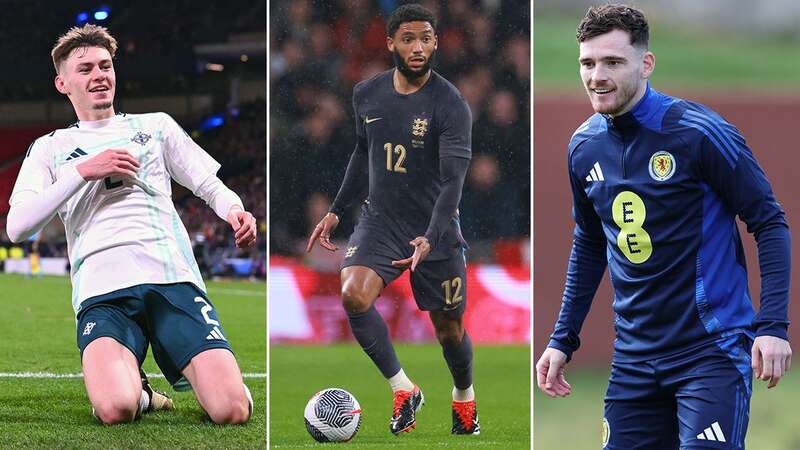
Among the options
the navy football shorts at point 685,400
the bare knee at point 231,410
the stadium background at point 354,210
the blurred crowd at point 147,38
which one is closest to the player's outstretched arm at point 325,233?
the stadium background at point 354,210

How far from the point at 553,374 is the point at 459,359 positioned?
3.66 ft

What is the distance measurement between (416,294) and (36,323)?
480 cm

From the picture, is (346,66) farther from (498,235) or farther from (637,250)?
(637,250)

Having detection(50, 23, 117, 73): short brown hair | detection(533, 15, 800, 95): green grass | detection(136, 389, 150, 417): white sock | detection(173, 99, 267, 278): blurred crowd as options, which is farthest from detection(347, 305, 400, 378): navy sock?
detection(533, 15, 800, 95): green grass

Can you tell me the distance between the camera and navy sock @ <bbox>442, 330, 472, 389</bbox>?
4285mm

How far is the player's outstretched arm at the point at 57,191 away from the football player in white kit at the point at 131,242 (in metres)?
0.06

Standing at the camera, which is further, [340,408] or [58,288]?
[58,288]

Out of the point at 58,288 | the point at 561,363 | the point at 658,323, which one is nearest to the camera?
the point at 658,323

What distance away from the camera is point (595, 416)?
265 inches

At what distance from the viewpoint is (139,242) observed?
13.4 ft

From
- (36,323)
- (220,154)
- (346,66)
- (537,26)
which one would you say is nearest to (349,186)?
(346,66)

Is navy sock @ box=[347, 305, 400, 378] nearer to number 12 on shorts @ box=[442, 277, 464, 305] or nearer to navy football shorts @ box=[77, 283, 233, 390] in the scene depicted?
number 12 on shorts @ box=[442, 277, 464, 305]

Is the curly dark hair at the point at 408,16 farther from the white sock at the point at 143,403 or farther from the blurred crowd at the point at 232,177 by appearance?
the blurred crowd at the point at 232,177

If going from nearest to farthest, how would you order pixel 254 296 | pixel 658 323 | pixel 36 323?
1. pixel 658 323
2. pixel 36 323
3. pixel 254 296
